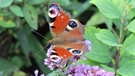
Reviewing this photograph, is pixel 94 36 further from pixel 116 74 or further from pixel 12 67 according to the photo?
pixel 12 67

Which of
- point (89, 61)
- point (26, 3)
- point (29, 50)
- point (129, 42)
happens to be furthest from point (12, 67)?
point (129, 42)

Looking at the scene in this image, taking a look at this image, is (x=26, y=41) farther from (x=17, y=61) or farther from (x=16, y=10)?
(x=16, y=10)

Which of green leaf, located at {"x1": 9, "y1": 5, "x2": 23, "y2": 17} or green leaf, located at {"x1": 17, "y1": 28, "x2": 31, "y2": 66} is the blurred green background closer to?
green leaf, located at {"x1": 17, "y1": 28, "x2": 31, "y2": 66}

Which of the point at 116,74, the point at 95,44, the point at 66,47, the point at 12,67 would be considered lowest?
the point at 12,67

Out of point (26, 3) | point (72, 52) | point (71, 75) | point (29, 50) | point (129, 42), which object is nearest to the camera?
point (72, 52)

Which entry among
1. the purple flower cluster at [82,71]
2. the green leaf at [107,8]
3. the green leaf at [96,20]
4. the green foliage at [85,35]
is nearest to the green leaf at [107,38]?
the green foliage at [85,35]

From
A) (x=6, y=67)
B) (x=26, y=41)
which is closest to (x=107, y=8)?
(x=26, y=41)

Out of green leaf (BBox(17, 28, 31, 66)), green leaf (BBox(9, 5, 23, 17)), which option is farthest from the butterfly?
green leaf (BBox(17, 28, 31, 66))
